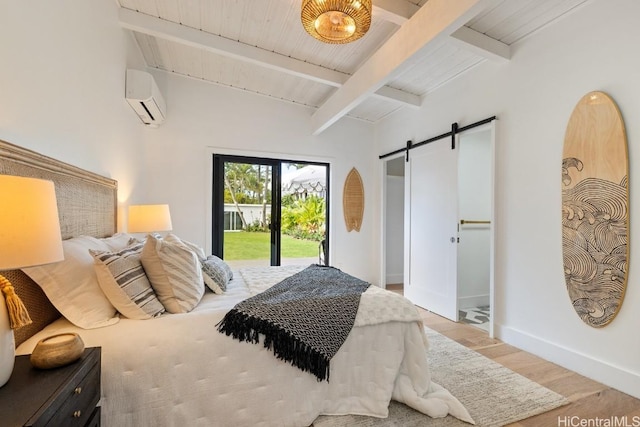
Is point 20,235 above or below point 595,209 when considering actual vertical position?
below

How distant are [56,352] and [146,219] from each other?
2172 mm

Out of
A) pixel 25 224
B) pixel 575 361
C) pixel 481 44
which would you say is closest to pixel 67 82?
pixel 25 224

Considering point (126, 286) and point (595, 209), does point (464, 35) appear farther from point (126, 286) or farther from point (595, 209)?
point (126, 286)

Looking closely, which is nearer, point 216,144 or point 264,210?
point 216,144

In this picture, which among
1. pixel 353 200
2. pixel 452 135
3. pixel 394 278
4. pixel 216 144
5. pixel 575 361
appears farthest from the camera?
pixel 394 278

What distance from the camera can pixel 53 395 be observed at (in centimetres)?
89

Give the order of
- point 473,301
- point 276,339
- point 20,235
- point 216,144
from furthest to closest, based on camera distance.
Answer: point 216,144 < point 473,301 < point 276,339 < point 20,235

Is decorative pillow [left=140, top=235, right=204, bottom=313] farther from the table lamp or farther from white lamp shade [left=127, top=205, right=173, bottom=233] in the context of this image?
white lamp shade [left=127, top=205, right=173, bottom=233]

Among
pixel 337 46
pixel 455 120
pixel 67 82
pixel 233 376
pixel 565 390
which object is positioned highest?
pixel 337 46

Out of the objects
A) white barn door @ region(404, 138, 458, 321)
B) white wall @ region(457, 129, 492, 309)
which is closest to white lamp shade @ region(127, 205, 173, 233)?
white barn door @ region(404, 138, 458, 321)

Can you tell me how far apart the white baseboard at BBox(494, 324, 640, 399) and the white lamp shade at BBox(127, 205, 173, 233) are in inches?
140

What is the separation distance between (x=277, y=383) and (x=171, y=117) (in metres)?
3.71

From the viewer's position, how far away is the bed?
1.38 m

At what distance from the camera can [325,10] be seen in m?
1.88
